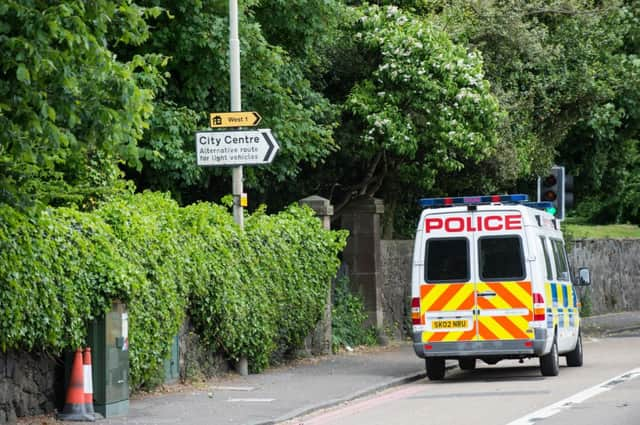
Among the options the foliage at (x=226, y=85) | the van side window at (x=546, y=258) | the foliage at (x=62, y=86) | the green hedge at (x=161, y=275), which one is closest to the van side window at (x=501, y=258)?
the van side window at (x=546, y=258)

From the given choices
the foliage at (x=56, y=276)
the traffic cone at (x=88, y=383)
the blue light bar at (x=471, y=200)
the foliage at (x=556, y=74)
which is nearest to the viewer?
the foliage at (x=56, y=276)

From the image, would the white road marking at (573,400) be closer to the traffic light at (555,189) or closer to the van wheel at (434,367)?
the van wheel at (434,367)

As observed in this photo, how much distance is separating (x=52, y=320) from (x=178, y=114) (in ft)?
29.3

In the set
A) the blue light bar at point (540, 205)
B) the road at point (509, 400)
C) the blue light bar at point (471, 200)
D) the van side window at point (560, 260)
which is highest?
the blue light bar at point (540, 205)

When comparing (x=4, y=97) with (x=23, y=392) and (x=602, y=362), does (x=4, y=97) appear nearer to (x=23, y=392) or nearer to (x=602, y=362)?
(x=23, y=392)

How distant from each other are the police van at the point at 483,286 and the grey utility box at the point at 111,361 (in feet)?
17.2

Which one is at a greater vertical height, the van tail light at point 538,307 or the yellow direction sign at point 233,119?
the yellow direction sign at point 233,119

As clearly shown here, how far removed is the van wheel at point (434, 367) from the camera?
18797 millimetres

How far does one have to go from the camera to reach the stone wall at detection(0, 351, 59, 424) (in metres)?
13.2

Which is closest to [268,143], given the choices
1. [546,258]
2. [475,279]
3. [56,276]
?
[475,279]

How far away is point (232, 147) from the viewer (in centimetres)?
1848

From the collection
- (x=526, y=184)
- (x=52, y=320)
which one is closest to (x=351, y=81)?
(x=526, y=184)

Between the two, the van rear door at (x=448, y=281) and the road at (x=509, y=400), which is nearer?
the road at (x=509, y=400)

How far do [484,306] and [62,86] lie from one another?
28.8 ft
